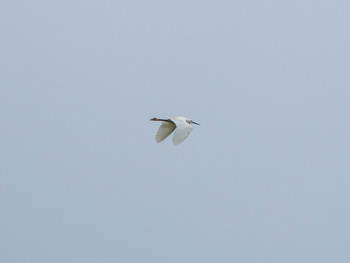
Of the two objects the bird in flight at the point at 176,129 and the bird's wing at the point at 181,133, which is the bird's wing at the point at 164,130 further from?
the bird's wing at the point at 181,133

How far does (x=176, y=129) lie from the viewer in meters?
49.5

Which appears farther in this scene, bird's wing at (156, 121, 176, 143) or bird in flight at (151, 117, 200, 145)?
bird's wing at (156, 121, 176, 143)

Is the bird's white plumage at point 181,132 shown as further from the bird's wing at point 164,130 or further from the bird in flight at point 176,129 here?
the bird's wing at point 164,130

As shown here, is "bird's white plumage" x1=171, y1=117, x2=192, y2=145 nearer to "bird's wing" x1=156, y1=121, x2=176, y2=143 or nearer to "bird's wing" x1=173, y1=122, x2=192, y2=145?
"bird's wing" x1=173, y1=122, x2=192, y2=145

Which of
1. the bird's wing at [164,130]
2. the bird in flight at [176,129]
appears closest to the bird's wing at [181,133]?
the bird in flight at [176,129]

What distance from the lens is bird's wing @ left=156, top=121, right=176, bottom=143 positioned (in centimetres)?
5053

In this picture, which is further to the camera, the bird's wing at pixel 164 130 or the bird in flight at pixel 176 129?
the bird's wing at pixel 164 130

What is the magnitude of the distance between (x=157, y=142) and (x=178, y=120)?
116cm

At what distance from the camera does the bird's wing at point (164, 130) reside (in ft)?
166

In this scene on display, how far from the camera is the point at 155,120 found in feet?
167

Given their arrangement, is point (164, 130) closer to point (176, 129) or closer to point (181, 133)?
point (176, 129)

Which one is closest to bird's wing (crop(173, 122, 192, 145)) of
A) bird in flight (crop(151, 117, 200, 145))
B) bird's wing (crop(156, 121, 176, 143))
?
bird in flight (crop(151, 117, 200, 145))

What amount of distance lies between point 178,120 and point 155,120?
4.21 feet

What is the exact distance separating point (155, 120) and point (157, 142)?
36.2 inches
